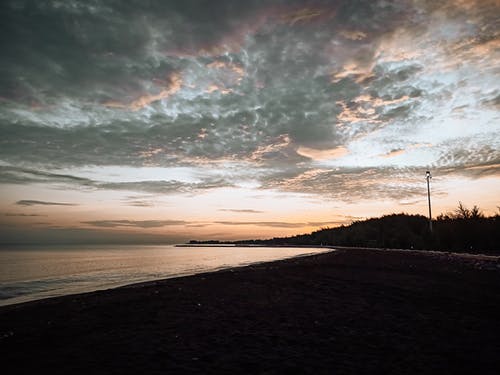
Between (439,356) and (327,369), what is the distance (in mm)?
2297

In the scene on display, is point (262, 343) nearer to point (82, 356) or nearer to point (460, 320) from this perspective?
point (82, 356)

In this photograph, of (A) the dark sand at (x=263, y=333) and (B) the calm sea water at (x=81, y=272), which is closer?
(A) the dark sand at (x=263, y=333)

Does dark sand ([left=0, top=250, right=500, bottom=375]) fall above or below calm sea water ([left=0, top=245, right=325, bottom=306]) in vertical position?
above

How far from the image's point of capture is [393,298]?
1225cm

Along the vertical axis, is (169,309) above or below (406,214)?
below

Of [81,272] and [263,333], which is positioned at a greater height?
[263,333]

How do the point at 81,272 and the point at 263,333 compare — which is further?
the point at 81,272

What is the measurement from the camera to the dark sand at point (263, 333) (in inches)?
224

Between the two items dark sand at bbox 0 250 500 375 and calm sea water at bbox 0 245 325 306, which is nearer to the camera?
dark sand at bbox 0 250 500 375

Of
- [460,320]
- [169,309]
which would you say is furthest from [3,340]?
[460,320]

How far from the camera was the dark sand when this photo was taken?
568 centimetres

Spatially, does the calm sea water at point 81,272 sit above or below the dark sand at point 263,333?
below

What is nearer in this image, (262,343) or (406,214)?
(262,343)

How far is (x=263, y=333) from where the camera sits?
25.7ft
